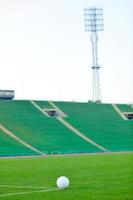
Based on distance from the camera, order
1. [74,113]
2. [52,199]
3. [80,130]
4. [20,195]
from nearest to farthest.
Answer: [52,199], [20,195], [80,130], [74,113]

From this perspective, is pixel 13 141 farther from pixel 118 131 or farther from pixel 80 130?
pixel 118 131

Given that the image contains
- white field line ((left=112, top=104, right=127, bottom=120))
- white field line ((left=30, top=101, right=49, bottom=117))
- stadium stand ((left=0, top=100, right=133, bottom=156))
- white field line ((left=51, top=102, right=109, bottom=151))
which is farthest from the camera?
white field line ((left=112, top=104, right=127, bottom=120))

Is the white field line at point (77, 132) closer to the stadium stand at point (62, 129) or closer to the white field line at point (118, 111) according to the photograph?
the stadium stand at point (62, 129)

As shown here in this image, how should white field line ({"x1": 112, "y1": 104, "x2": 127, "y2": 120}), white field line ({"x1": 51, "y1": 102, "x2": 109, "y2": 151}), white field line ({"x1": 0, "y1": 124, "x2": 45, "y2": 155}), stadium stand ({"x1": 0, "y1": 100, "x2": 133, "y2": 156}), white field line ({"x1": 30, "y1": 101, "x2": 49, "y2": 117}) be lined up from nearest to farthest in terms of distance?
white field line ({"x1": 0, "y1": 124, "x2": 45, "y2": 155})
stadium stand ({"x1": 0, "y1": 100, "x2": 133, "y2": 156})
white field line ({"x1": 51, "y1": 102, "x2": 109, "y2": 151})
white field line ({"x1": 30, "y1": 101, "x2": 49, "y2": 117})
white field line ({"x1": 112, "y1": 104, "x2": 127, "y2": 120})

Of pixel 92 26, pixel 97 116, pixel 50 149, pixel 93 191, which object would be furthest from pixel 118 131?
pixel 93 191

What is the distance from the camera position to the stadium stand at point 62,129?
159ft

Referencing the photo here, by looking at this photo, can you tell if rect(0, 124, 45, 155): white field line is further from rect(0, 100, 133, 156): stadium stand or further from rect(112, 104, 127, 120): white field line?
rect(112, 104, 127, 120): white field line

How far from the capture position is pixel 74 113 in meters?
61.2

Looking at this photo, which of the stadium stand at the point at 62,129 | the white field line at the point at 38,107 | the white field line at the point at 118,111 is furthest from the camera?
the white field line at the point at 118,111

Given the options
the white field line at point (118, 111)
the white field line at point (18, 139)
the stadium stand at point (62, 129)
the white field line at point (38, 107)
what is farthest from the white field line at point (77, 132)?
the white field line at point (118, 111)

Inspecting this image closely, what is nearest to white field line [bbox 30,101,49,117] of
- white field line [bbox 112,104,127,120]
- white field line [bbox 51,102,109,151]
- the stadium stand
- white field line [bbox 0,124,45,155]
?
the stadium stand

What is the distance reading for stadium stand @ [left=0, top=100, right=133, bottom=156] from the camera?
48500 mm

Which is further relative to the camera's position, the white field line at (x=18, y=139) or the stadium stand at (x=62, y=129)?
the stadium stand at (x=62, y=129)

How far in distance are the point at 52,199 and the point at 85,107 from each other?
5182cm
